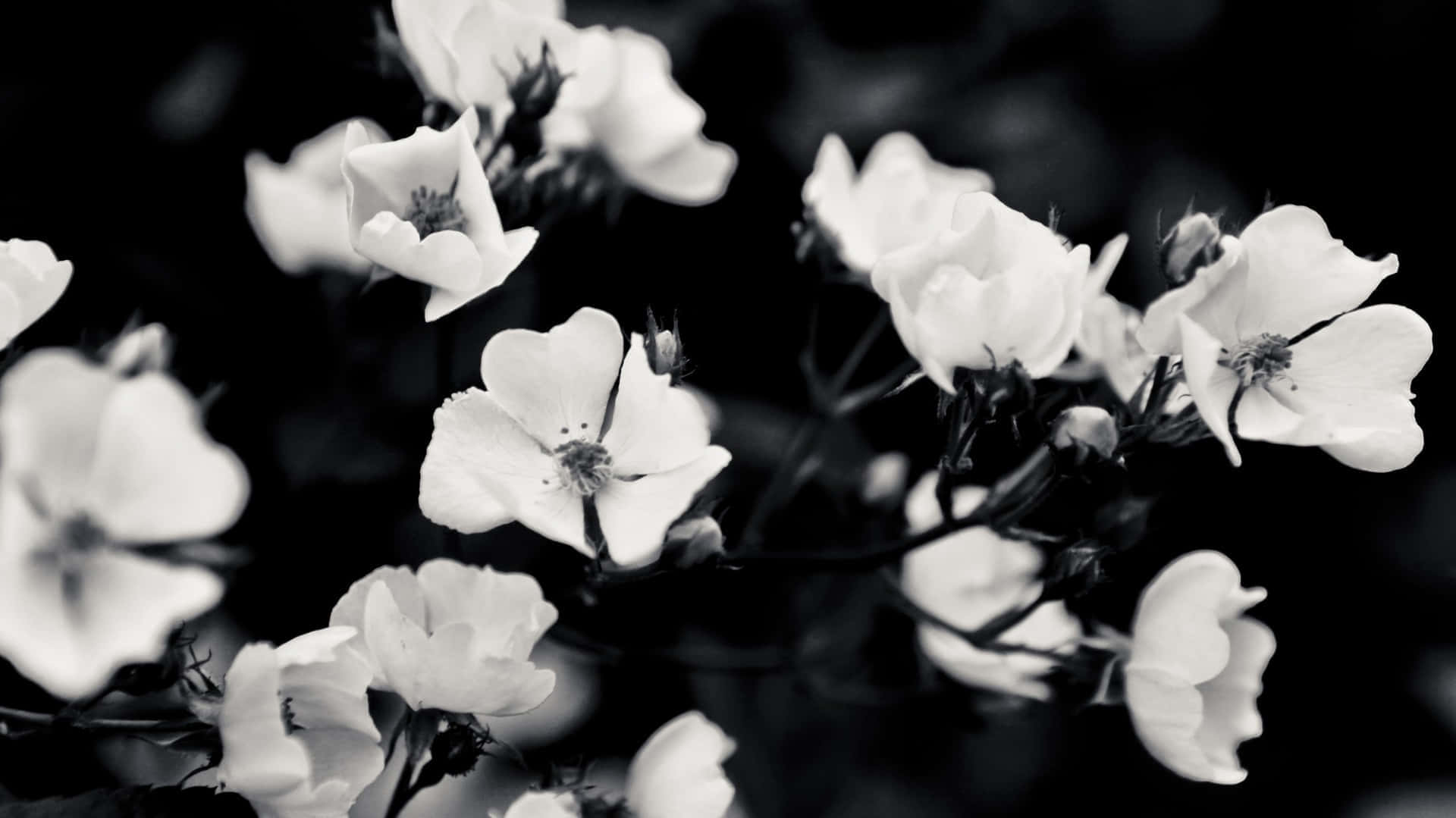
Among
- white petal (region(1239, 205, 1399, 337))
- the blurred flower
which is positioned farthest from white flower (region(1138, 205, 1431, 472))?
the blurred flower

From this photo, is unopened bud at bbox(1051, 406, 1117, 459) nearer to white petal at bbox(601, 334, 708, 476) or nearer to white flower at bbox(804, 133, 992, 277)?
white petal at bbox(601, 334, 708, 476)

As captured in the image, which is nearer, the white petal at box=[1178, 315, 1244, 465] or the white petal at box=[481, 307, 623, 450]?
the white petal at box=[1178, 315, 1244, 465]

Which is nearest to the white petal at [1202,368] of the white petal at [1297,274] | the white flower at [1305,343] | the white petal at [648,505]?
the white flower at [1305,343]

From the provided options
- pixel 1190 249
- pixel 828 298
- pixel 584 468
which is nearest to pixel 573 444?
pixel 584 468

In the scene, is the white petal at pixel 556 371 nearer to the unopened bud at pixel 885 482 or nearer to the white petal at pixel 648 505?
the white petal at pixel 648 505

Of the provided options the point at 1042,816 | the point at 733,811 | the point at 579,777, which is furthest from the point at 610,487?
the point at 1042,816

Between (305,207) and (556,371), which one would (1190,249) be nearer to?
(556,371)
